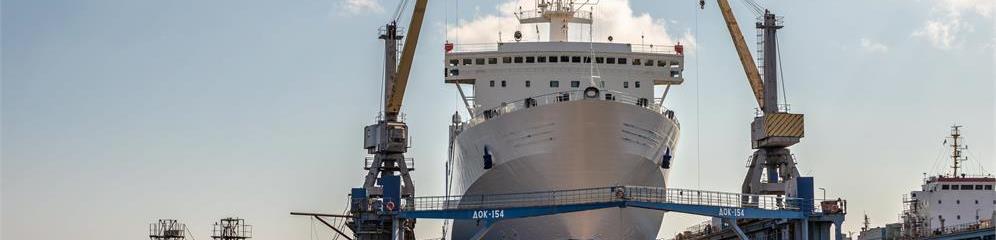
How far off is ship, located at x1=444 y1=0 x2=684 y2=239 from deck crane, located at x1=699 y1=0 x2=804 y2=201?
17.6ft

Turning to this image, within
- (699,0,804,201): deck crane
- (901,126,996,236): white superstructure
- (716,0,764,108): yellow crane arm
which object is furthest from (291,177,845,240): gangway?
(901,126,996,236): white superstructure

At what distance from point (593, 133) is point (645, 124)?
8.52 ft

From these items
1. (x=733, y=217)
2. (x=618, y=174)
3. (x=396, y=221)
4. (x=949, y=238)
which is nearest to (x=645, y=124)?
(x=618, y=174)

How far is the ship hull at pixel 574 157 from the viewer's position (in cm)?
4919

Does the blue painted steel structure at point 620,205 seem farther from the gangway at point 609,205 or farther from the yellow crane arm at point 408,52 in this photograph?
the yellow crane arm at point 408,52

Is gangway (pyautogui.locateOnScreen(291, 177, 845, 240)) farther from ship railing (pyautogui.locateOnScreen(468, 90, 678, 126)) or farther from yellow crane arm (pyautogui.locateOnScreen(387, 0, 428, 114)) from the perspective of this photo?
yellow crane arm (pyautogui.locateOnScreen(387, 0, 428, 114))

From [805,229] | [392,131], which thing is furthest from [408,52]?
[805,229]

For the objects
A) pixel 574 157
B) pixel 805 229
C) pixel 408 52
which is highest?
pixel 408 52

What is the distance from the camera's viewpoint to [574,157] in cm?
4925

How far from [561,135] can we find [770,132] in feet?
45.9

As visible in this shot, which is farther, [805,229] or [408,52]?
[408,52]

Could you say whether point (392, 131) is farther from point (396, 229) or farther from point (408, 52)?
point (396, 229)

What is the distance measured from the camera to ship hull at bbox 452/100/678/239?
4919 cm

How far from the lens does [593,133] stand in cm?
4916
